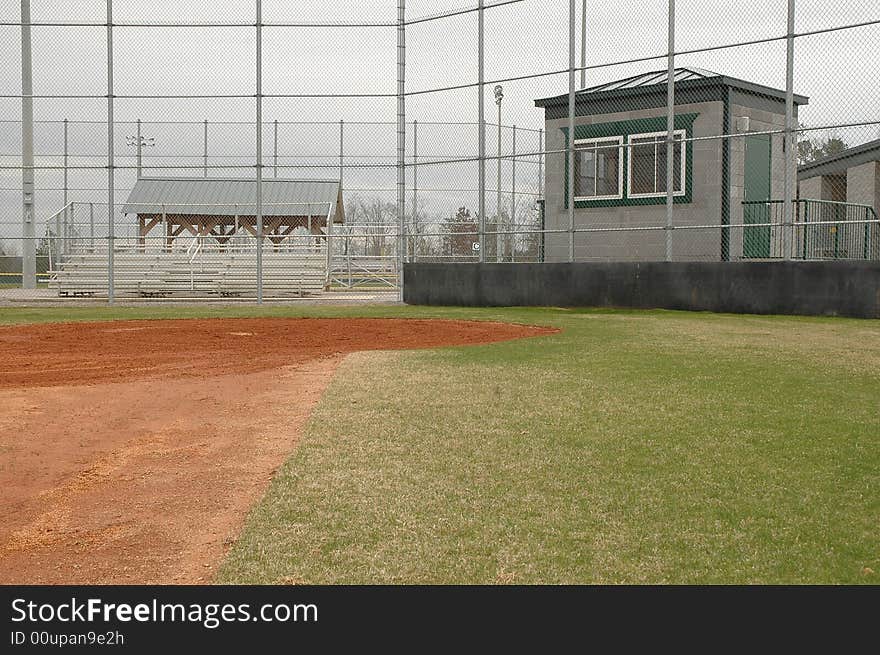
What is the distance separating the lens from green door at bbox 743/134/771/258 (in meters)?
19.8

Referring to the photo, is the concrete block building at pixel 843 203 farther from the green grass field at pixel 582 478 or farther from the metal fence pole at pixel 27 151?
the metal fence pole at pixel 27 151

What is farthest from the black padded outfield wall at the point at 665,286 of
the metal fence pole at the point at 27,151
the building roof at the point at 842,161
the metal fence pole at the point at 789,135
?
the metal fence pole at the point at 27,151

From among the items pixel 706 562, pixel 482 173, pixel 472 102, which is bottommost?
pixel 706 562

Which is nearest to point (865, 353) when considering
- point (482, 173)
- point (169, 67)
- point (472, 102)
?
point (482, 173)

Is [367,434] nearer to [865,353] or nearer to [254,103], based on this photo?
[865,353]

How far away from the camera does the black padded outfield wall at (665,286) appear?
14750 mm

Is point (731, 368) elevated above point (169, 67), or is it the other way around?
point (169, 67)

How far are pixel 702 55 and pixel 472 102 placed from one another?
18.2 feet

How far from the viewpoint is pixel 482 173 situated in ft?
65.6

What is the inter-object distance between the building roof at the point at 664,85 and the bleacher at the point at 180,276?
27.6 ft

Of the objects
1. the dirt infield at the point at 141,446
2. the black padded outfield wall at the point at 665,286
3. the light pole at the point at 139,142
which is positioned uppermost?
the light pole at the point at 139,142

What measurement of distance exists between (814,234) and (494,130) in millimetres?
10757

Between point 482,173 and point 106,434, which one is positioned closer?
point 106,434

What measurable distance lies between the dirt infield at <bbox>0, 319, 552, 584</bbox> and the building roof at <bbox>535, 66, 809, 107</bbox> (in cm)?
1060
